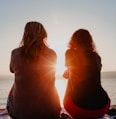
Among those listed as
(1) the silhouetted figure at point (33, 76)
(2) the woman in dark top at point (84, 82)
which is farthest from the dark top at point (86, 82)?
(1) the silhouetted figure at point (33, 76)

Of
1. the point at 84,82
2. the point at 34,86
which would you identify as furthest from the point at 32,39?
the point at 84,82

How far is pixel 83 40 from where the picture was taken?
5227 millimetres

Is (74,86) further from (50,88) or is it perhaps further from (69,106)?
(50,88)

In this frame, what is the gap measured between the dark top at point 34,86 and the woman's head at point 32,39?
0.09 metres

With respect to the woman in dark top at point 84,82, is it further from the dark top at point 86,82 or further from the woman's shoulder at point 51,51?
the woman's shoulder at point 51,51

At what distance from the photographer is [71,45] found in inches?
Result: 211

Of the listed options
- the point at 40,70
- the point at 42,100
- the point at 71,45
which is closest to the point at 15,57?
the point at 40,70

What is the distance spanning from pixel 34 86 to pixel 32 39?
24.0 inches

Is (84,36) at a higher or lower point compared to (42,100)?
higher

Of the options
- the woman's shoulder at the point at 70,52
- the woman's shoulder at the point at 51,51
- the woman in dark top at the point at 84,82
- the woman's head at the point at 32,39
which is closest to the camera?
the woman's head at the point at 32,39

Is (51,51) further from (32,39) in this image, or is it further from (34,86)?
(34,86)

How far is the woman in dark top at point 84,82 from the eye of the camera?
16.9ft

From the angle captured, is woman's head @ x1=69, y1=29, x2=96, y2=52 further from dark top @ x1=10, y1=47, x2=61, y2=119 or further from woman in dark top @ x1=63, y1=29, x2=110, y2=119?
dark top @ x1=10, y1=47, x2=61, y2=119

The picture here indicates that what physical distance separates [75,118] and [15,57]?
4.78 feet
